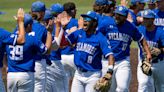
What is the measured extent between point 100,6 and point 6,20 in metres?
13.4

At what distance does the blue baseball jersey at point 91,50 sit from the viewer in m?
8.60

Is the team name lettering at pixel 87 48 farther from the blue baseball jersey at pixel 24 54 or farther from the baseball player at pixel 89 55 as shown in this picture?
the blue baseball jersey at pixel 24 54

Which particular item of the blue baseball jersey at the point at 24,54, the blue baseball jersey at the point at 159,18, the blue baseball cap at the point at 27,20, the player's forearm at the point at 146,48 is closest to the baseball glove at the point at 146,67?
the player's forearm at the point at 146,48

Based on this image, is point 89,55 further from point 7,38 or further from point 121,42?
point 121,42

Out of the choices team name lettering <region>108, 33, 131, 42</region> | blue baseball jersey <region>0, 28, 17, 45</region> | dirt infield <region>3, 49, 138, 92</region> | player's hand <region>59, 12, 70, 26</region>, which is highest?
player's hand <region>59, 12, 70, 26</region>

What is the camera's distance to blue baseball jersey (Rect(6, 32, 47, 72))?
8.35 meters

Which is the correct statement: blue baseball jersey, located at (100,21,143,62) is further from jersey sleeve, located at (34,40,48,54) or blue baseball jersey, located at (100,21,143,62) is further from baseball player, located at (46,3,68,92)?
jersey sleeve, located at (34,40,48,54)

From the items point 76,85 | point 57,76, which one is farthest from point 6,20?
point 76,85

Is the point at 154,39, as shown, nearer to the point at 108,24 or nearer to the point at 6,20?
the point at 108,24

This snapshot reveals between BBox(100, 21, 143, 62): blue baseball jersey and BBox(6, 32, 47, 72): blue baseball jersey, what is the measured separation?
1.93 m

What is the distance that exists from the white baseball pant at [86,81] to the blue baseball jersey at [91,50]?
10 centimetres

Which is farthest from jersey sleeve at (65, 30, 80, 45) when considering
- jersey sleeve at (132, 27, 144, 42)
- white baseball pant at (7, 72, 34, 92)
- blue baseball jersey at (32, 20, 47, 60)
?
jersey sleeve at (132, 27, 144, 42)

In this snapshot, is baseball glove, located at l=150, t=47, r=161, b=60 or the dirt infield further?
the dirt infield

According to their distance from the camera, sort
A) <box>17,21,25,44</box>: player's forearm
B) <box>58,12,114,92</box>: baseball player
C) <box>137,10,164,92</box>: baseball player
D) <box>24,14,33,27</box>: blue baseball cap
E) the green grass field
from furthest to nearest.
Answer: the green grass field, <box>137,10,164,92</box>: baseball player, <box>58,12,114,92</box>: baseball player, <box>24,14,33,27</box>: blue baseball cap, <box>17,21,25,44</box>: player's forearm
